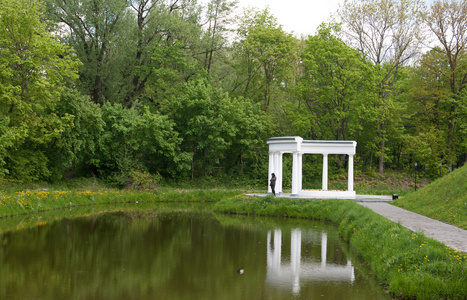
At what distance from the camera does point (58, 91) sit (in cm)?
3009

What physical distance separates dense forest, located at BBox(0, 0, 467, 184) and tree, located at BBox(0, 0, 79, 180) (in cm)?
318

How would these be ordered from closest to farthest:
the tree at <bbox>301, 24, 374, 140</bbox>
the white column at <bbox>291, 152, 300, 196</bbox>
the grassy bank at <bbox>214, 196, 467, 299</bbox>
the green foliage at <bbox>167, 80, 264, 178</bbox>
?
1. the grassy bank at <bbox>214, 196, 467, 299</bbox>
2. the white column at <bbox>291, 152, 300, 196</bbox>
3. the green foliage at <bbox>167, 80, 264, 178</bbox>
4. the tree at <bbox>301, 24, 374, 140</bbox>

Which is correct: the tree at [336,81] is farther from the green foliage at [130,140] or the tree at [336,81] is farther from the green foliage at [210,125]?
the green foliage at [130,140]

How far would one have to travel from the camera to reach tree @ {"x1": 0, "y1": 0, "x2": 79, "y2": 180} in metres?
27.0

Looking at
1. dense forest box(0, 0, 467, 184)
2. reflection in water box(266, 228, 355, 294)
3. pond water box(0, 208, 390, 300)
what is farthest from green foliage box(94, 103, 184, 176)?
reflection in water box(266, 228, 355, 294)

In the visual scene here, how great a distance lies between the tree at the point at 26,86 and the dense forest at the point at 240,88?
3176 millimetres

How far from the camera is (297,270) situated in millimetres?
13250

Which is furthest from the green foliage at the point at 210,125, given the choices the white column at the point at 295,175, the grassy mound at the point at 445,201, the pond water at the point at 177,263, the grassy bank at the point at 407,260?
the grassy bank at the point at 407,260

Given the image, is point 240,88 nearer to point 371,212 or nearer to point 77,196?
point 77,196

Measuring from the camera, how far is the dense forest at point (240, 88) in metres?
38.5

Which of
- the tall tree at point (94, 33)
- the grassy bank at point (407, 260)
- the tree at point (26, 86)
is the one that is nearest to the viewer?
the grassy bank at point (407, 260)

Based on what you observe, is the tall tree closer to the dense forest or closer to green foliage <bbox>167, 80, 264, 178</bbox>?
the dense forest

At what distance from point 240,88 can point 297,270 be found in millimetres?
40654

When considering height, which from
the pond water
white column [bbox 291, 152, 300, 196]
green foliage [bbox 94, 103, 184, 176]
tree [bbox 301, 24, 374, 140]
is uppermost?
tree [bbox 301, 24, 374, 140]
